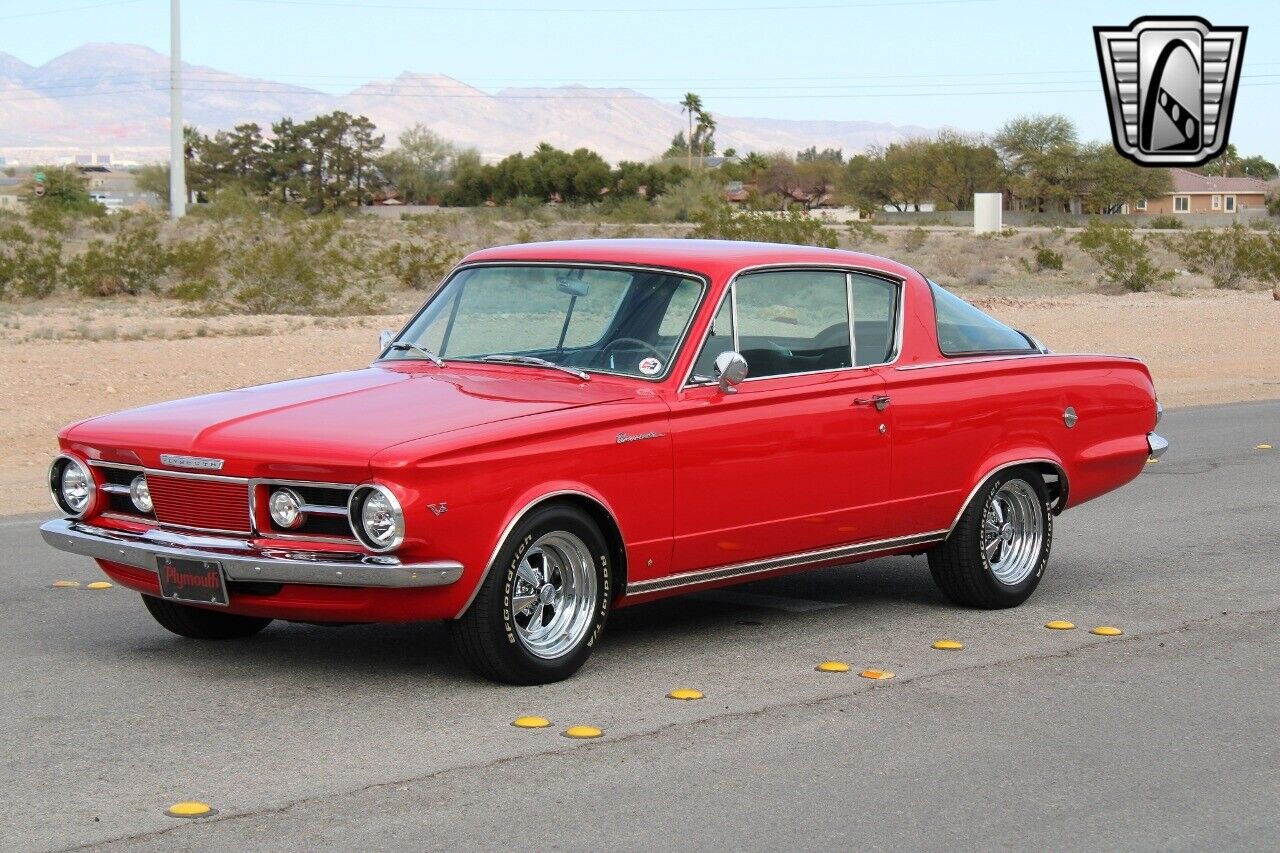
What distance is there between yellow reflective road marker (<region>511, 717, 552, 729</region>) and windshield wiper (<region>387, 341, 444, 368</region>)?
6.29 ft

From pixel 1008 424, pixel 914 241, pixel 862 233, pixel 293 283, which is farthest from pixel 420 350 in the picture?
pixel 914 241

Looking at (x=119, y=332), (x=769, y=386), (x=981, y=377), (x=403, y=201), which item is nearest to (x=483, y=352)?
(x=769, y=386)

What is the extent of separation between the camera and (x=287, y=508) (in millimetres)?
6125

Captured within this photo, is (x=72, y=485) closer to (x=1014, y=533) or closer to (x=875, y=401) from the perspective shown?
Answer: (x=875, y=401)

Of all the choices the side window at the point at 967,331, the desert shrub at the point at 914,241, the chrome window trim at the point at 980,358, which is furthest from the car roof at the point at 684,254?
the desert shrub at the point at 914,241

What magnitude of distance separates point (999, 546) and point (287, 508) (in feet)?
11.8

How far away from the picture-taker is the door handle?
751 centimetres

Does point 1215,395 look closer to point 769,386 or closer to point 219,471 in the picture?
point 769,386

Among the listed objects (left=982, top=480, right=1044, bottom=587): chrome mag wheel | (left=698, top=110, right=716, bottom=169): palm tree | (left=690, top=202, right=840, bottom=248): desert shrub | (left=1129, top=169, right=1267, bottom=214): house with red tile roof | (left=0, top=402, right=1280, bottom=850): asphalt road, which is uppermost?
(left=698, top=110, right=716, bottom=169): palm tree

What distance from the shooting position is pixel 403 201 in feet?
327

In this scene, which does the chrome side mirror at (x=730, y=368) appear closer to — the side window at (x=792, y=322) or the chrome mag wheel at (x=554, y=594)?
the side window at (x=792, y=322)

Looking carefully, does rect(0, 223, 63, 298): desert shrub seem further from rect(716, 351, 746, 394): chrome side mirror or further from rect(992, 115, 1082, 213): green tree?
rect(992, 115, 1082, 213): green tree

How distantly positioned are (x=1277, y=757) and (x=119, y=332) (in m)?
20.8

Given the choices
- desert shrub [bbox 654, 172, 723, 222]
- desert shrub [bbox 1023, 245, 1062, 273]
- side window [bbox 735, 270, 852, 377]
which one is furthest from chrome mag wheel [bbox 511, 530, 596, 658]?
desert shrub [bbox 654, 172, 723, 222]
